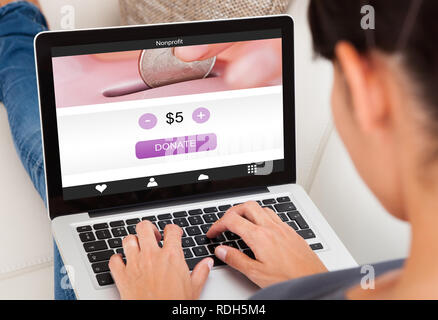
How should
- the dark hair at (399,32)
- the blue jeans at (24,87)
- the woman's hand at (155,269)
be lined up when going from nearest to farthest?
the dark hair at (399,32) → the woman's hand at (155,269) → the blue jeans at (24,87)

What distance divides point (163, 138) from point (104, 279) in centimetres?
21

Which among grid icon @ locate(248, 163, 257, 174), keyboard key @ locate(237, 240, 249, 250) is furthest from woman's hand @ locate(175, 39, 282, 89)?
keyboard key @ locate(237, 240, 249, 250)

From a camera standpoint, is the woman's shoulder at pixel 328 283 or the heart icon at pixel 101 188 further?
the heart icon at pixel 101 188

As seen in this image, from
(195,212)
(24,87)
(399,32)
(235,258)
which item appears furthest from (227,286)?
(24,87)

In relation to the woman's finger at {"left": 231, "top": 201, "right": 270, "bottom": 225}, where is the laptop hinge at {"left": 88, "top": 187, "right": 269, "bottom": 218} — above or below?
below

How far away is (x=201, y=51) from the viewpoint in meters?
0.82

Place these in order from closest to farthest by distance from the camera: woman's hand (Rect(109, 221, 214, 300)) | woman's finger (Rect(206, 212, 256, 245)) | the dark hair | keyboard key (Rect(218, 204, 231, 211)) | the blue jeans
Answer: the dark hair, woman's hand (Rect(109, 221, 214, 300)), woman's finger (Rect(206, 212, 256, 245)), keyboard key (Rect(218, 204, 231, 211)), the blue jeans

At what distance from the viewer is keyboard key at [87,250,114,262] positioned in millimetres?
744

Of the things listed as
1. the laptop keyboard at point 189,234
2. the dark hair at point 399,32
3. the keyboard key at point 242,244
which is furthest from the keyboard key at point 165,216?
Answer: the dark hair at point 399,32

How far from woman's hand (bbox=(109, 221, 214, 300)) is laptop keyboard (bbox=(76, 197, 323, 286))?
0.04 m

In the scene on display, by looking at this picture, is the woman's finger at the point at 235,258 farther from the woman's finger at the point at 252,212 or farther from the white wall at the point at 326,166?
the white wall at the point at 326,166

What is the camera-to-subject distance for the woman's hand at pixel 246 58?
0.82 m

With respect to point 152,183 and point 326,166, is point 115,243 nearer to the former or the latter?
point 152,183

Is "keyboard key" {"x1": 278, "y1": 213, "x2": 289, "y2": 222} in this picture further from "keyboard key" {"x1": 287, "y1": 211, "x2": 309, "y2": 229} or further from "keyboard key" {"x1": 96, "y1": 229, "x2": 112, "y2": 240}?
"keyboard key" {"x1": 96, "y1": 229, "x2": 112, "y2": 240}
